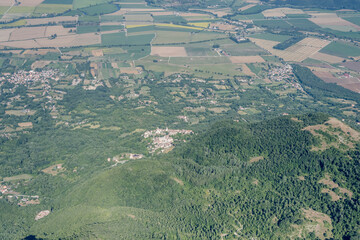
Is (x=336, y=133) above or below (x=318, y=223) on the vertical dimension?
above

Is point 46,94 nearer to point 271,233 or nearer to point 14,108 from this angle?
point 14,108

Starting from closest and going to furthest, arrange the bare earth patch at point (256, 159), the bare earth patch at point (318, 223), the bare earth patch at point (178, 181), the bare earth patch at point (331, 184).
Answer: the bare earth patch at point (318, 223)
the bare earth patch at point (331, 184)
the bare earth patch at point (178, 181)
the bare earth patch at point (256, 159)

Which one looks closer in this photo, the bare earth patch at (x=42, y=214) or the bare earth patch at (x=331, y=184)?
the bare earth patch at (x=331, y=184)

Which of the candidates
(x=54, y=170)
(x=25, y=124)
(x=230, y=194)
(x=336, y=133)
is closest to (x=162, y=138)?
(x=54, y=170)

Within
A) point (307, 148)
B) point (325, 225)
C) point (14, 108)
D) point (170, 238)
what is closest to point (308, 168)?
point (307, 148)

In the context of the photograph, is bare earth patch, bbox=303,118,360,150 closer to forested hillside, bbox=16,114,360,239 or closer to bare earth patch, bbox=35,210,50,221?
forested hillside, bbox=16,114,360,239

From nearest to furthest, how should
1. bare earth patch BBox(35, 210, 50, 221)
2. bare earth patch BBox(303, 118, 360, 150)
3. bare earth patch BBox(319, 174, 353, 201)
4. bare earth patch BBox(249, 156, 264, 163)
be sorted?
bare earth patch BBox(319, 174, 353, 201)
bare earth patch BBox(35, 210, 50, 221)
bare earth patch BBox(303, 118, 360, 150)
bare earth patch BBox(249, 156, 264, 163)

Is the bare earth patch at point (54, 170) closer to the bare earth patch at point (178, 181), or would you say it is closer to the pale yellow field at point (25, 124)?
the pale yellow field at point (25, 124)

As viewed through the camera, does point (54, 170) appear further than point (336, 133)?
Yes

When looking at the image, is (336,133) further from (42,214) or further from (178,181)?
(42,214)

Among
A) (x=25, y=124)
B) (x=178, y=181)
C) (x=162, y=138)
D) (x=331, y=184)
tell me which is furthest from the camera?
(x=25, y=124)

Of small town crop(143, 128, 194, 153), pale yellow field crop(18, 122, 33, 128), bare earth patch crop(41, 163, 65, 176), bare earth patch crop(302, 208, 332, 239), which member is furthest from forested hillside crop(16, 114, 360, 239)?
pale yellow field crop(18, 122, 33, 128)

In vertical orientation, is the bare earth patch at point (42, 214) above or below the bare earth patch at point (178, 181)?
below

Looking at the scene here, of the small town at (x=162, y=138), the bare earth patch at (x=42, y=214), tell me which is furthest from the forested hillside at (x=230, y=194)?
the small town at (x=162, y=138)
